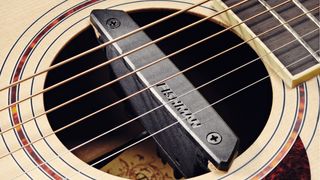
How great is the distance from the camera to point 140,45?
0.94 metres

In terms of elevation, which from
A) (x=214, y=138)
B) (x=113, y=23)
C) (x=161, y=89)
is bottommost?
(x=214, y=138)

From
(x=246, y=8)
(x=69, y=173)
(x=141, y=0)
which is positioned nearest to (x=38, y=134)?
(x=69, y=173)

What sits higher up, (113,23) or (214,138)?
(113,23)

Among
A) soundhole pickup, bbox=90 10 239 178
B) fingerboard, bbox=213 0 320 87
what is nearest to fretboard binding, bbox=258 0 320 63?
fingerboard, bbox=213 0 320 87

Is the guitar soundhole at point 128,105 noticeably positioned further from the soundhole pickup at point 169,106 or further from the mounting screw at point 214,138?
the mounting screw at point 214,138

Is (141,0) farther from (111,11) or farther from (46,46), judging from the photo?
(46,46)

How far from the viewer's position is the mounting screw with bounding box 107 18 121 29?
0.97 metres

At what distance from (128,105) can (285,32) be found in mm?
302

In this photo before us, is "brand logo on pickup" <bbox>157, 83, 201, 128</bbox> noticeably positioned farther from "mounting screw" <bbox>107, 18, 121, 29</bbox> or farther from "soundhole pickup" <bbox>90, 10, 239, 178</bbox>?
"mounting screw" <bbox>107, 18, 121, 29</bbox>

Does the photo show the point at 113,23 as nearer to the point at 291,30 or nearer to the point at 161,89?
the point at 161,89

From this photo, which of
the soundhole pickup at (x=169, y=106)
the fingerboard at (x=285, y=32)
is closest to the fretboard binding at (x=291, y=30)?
the fingerboard at (x=285, y=32)

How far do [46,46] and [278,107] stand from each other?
397 mm

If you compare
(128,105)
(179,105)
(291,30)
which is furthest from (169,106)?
(291,30)

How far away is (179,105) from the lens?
0.87 metres
